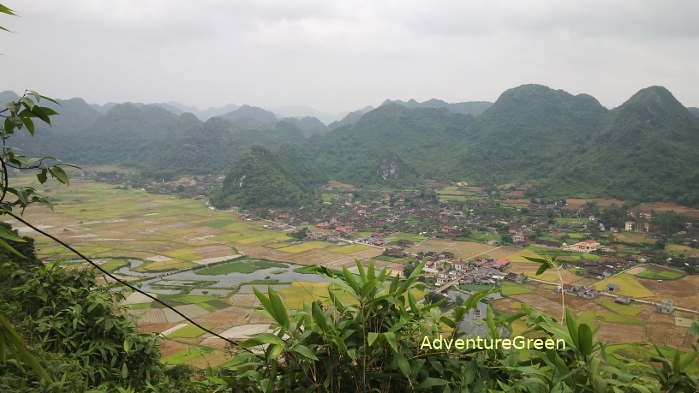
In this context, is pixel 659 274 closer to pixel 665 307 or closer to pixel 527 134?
pixel 665 307

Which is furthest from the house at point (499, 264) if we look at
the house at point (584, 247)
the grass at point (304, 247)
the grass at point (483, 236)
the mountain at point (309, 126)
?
Answer: the mountain at point (309, 126)

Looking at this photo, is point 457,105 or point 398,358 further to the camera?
point 457,105

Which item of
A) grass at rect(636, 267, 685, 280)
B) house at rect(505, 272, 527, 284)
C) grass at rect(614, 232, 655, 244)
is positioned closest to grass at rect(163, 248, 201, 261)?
house at rect(505, 272, 527, 284)

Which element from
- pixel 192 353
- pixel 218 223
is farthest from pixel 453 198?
pixel 192 353

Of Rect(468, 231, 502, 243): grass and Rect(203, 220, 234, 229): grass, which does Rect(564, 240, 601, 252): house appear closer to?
Rect(468, 231, 502, 243): grass

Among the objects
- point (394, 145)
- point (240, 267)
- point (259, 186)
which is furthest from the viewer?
point (394, 145)

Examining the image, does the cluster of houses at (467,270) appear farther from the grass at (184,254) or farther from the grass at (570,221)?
the grass at (184,254)

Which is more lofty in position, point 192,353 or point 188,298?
point 192,353

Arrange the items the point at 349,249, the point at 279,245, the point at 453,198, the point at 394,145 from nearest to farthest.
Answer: the point at 349,249 < the point at 279,245 < the point at 453,198 < the point at 394,145
